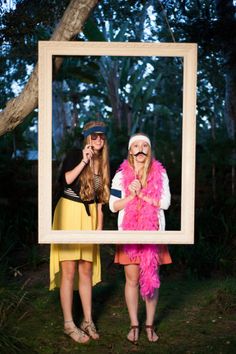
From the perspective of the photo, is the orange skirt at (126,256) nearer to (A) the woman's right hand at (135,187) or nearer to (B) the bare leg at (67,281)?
(B) the bare leg at (67,281)

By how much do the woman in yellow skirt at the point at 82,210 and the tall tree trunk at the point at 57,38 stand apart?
529 mm

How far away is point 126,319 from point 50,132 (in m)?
2.40

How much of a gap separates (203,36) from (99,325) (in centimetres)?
442

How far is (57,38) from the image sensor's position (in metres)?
4.70

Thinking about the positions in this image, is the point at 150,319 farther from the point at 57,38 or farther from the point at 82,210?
the point at 57,38

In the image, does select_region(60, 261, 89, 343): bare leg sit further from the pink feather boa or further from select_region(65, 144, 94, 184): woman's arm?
select_region(65, 144, 94, 184): woman's arm

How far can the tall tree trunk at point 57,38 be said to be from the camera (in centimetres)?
470

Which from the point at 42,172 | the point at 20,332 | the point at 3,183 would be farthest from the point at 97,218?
the point at 3,183

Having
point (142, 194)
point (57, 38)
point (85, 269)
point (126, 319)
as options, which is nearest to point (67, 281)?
point (85, 269)

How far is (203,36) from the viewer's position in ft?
26.7

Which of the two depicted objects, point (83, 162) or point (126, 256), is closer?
point (83, 162)

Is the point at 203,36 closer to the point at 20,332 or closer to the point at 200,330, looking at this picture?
the point at 200,330

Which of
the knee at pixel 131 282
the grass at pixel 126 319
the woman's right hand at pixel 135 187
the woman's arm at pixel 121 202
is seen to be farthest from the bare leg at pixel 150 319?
the woman's right hand at pixel 135 187

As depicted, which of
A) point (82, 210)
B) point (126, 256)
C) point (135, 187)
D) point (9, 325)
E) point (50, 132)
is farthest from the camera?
point (9, 325)
